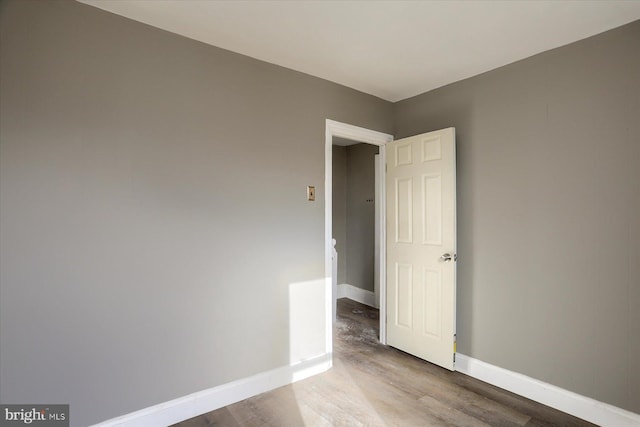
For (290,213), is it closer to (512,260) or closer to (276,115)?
(276,115)

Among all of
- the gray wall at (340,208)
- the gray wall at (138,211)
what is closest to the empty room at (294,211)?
the gray wall at (138,211)

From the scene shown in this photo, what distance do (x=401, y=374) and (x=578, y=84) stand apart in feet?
8.23

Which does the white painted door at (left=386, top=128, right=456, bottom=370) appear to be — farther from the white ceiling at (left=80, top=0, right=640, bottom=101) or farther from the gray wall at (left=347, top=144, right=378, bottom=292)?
the gray wall at (left=347, top=144, right=378, bottom=292)

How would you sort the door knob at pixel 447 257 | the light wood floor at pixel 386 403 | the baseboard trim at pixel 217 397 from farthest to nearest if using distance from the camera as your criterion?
the door knob at pixel 447 257 → the light wood floor at pixel 386 403 → the baseboard trim at pixel 217 397

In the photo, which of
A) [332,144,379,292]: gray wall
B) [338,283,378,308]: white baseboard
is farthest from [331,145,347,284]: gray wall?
[338,283,378,308]: white baseboard

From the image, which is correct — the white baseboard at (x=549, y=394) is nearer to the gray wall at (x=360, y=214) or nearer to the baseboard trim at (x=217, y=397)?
the baseboard trim at (x=217, y=397)

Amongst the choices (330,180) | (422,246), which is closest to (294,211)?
(330,180)

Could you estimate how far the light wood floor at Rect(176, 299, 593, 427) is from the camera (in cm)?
205

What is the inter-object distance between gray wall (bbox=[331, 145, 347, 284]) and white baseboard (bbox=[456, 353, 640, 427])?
8.35ft

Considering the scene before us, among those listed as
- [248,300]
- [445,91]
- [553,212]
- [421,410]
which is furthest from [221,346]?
[445,91]

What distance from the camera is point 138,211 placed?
1.95 metres

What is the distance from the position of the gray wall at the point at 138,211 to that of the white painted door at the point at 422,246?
1002 mm

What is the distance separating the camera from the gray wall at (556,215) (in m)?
1.97

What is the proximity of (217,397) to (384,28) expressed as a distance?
268 cm
